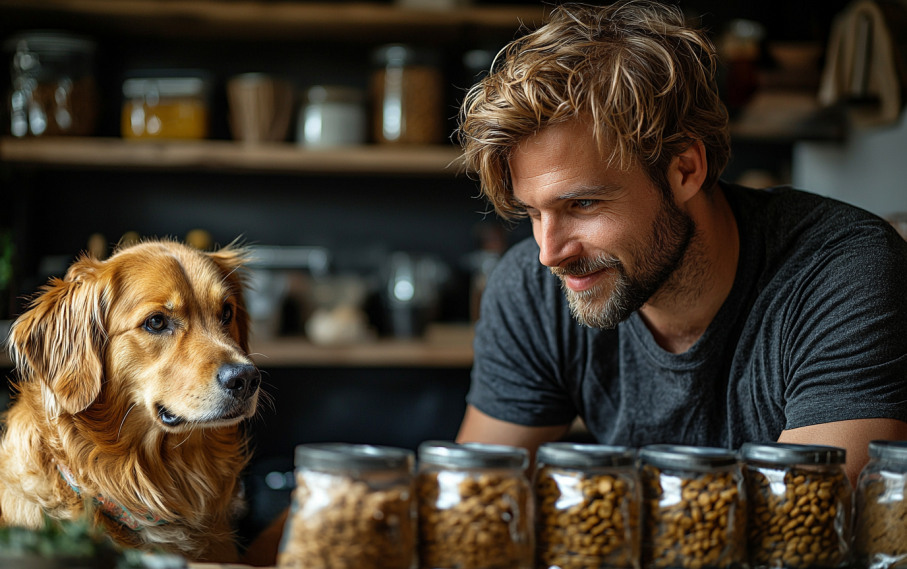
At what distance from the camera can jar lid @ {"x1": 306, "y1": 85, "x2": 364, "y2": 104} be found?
2359 millimetres

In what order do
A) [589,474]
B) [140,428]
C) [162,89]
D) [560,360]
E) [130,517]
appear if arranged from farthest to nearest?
[162,89]
[560,360]
[140,428]
[130,517]
[589,474]

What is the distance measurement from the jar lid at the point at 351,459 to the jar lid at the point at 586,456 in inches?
6.1

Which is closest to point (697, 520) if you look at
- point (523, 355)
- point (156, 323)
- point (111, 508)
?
point (523, 355)

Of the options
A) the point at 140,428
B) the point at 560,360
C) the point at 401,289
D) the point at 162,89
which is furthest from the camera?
the point at 401,289

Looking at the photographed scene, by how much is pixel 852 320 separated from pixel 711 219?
0.30m

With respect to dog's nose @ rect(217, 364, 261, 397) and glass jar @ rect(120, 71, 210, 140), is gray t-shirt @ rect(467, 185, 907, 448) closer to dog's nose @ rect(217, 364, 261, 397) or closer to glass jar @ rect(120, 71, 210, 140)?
dog's nose @ rect(217, 364, 261, 397)

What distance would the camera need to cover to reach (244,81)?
2348 mm

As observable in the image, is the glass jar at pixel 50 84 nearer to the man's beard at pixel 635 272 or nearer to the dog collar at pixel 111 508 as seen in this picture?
the dog collar at pixel 111 508

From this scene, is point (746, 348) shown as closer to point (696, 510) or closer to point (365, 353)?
point (696, 510)

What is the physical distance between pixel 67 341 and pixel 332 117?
1418 mm

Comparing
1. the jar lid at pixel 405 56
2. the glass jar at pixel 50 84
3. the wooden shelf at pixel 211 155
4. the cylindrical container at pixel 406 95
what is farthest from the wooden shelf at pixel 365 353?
the jar lid at pixel 405 56

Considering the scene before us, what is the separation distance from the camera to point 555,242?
1.11 meters

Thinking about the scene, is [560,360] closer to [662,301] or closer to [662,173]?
[662,301]

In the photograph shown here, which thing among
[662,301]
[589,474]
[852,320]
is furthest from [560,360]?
[589,474]
